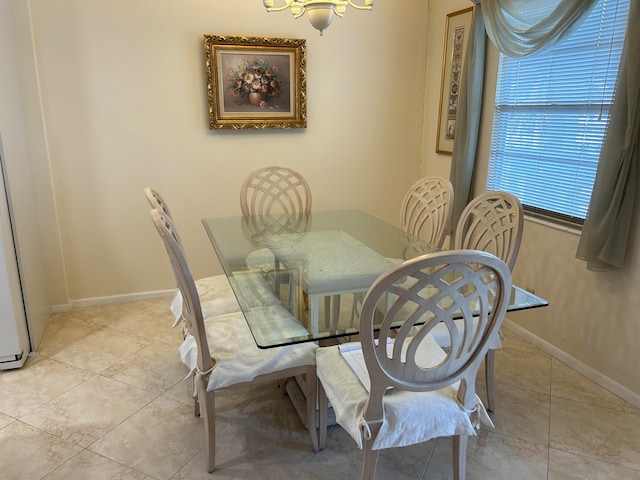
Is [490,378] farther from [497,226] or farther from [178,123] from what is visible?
[178,123]

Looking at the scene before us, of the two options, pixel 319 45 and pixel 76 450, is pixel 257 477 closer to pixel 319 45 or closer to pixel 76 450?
pixel 76 450

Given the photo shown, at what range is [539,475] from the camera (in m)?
1.80

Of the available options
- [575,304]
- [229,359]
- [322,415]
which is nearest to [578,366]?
[575,304]

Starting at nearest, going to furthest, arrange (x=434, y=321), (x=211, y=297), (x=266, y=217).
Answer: (x=434, y=321) → (x=211, y=297) → (x=266, y=217)

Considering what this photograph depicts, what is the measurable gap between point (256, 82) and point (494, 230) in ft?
6.65

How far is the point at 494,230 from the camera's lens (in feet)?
6.80

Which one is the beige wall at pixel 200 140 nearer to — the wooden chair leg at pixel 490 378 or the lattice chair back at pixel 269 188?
the lattice chair back at pixel 269 188

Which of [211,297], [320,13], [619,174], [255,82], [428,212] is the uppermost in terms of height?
[320,13]

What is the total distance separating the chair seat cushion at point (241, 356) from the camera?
1.70 meters

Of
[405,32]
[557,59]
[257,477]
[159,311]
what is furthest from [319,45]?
[257,477]

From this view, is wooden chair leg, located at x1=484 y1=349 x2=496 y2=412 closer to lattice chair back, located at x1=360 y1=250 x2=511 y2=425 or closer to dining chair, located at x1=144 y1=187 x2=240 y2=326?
lattice chair back, located at x1=360 y1=250 x2=511 y2=425

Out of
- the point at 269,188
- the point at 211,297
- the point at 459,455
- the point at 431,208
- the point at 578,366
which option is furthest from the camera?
the point at 269,188

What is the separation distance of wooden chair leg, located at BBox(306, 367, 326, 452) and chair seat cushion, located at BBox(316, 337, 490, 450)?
0.73ft

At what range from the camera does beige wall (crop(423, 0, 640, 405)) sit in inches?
88.4
